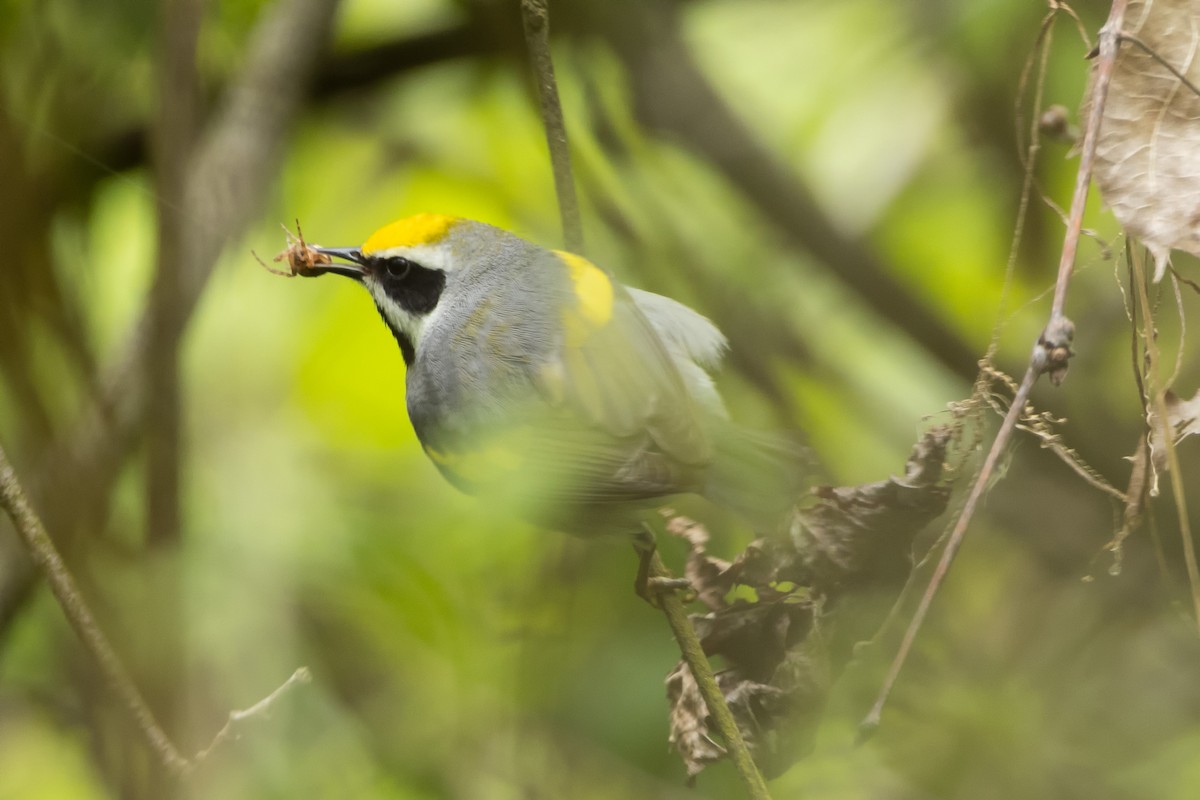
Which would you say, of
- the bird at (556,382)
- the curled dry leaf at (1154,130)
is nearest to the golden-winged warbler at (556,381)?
the bird at (556,382)

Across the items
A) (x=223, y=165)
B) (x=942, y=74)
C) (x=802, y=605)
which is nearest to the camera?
(x=802, y=605)

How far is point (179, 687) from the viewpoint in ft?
7.20

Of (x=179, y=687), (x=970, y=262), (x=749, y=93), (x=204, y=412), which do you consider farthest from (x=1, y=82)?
(x=970, y=262)

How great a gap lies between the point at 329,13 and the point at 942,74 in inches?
71.2

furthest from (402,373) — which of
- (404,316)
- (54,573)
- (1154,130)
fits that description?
(1154,130)

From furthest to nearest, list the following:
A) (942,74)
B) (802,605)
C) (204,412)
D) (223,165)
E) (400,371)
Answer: (204,412) → (942,74) → (400,371) → (223,165) → (802,605)

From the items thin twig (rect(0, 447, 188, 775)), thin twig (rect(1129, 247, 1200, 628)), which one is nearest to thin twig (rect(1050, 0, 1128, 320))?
thin twig (rect(1129, 247, 1200, 628))

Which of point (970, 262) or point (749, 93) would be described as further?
point (749, 93)

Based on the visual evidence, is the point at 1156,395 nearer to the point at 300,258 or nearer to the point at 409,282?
the point at 409,282

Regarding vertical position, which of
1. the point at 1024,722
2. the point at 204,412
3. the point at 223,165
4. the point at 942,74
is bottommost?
the point at 204,412

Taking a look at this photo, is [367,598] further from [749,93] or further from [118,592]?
[749,93]

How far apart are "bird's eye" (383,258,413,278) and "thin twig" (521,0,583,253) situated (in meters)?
0.41

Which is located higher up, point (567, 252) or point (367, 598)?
point (567, 252)

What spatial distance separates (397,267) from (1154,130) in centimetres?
152
